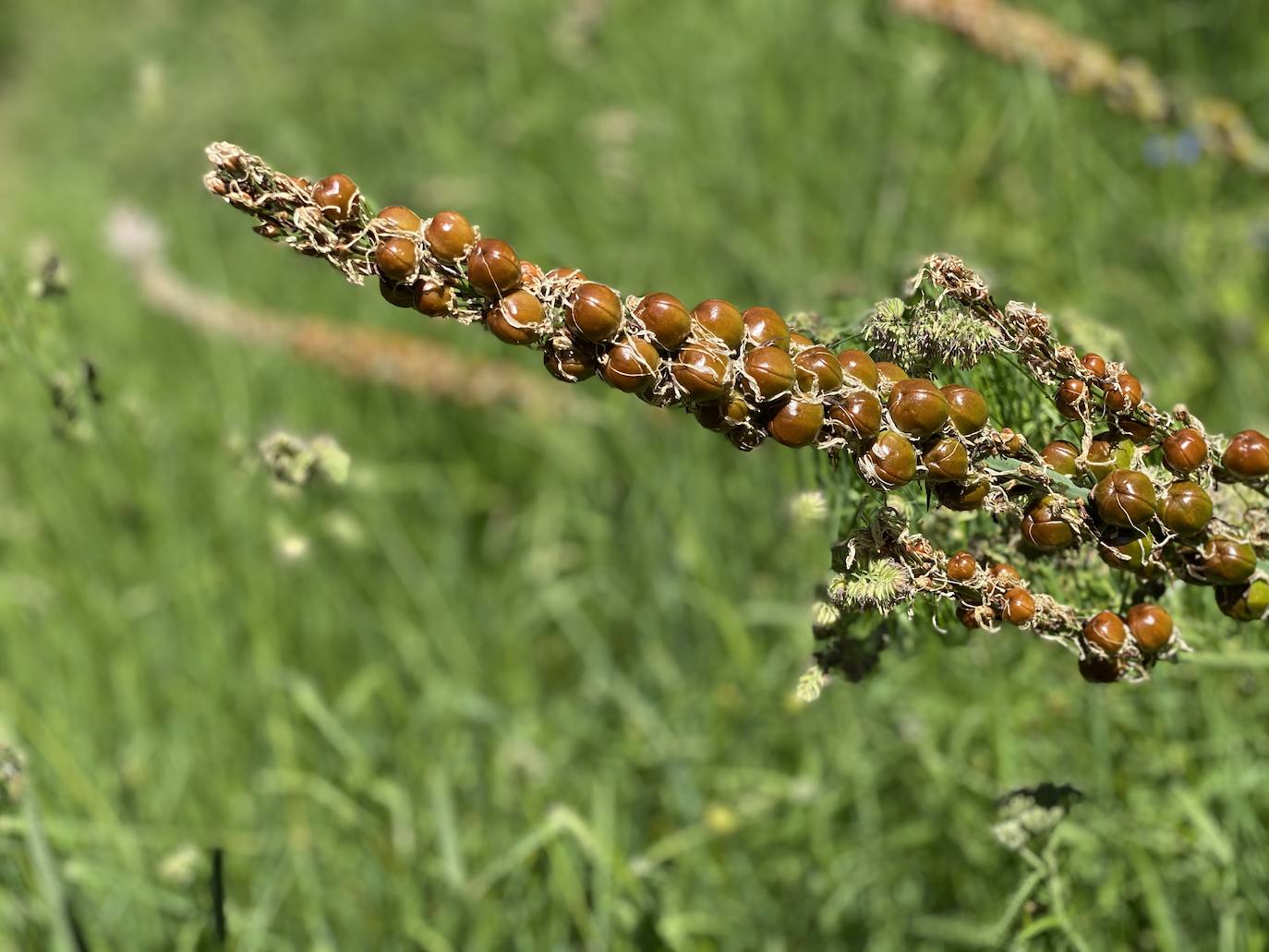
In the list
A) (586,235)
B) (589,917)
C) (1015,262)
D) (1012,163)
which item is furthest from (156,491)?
(1012,163)

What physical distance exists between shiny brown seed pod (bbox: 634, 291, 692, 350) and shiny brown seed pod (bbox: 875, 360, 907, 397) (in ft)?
0.52

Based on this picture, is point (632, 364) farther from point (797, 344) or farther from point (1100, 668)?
point (1100, 668)

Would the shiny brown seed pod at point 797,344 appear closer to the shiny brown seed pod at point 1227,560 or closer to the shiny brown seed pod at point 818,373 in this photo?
the shiny brown seed pod at point 818,373

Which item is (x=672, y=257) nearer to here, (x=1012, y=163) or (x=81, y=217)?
(x=1012, y=163)

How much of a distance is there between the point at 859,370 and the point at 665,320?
0.16 metres

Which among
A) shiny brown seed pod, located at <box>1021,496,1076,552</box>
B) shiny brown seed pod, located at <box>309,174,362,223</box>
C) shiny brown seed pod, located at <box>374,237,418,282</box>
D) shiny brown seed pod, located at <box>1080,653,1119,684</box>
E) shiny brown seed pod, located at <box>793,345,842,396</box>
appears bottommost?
shiny brown seed pod, located at <box>1080,653,1119,684</box>

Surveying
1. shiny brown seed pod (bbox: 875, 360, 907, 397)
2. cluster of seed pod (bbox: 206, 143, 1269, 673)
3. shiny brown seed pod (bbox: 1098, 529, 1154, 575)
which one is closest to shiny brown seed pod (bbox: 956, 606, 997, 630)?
cluster of seed pod (bbox: 206, 143, 1269, 673)

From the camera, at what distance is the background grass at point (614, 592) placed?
178cm

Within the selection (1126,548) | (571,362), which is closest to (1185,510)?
(1126,548)

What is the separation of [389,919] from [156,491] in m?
1.57

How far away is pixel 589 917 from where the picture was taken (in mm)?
1829

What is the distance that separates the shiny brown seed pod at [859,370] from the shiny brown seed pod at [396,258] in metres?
0.35

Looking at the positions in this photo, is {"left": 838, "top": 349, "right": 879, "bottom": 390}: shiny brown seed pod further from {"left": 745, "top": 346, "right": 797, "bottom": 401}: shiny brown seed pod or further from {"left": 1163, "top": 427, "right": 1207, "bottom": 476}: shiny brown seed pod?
{"left": 1163, "top": 427, "right": 1207, "bottom": 476}: shiny brown seed pod

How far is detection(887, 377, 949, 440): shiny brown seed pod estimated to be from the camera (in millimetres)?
823
